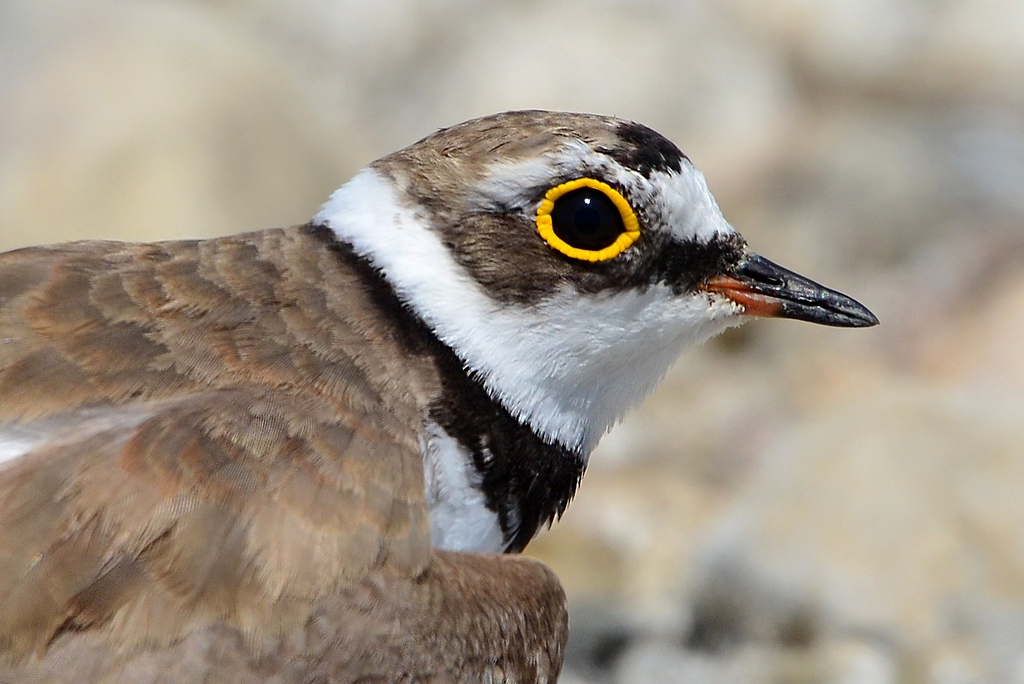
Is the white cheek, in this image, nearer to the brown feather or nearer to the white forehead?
the brown feather

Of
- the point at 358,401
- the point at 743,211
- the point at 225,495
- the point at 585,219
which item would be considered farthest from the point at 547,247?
the point at 743,211

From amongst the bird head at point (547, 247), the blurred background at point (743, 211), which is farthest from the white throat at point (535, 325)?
the blurred background at point (743, 211)

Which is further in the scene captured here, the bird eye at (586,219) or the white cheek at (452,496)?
the bird eye at (586,219)

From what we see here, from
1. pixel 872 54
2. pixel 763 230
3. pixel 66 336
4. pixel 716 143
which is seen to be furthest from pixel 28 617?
pixel 872 54

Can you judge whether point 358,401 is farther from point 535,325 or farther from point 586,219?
point 586,219

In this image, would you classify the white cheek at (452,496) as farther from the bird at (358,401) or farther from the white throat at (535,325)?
the white throat at (535,325)

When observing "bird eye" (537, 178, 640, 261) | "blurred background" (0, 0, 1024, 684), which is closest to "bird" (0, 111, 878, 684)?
"bird eye" (537, 178, 640, 261)
